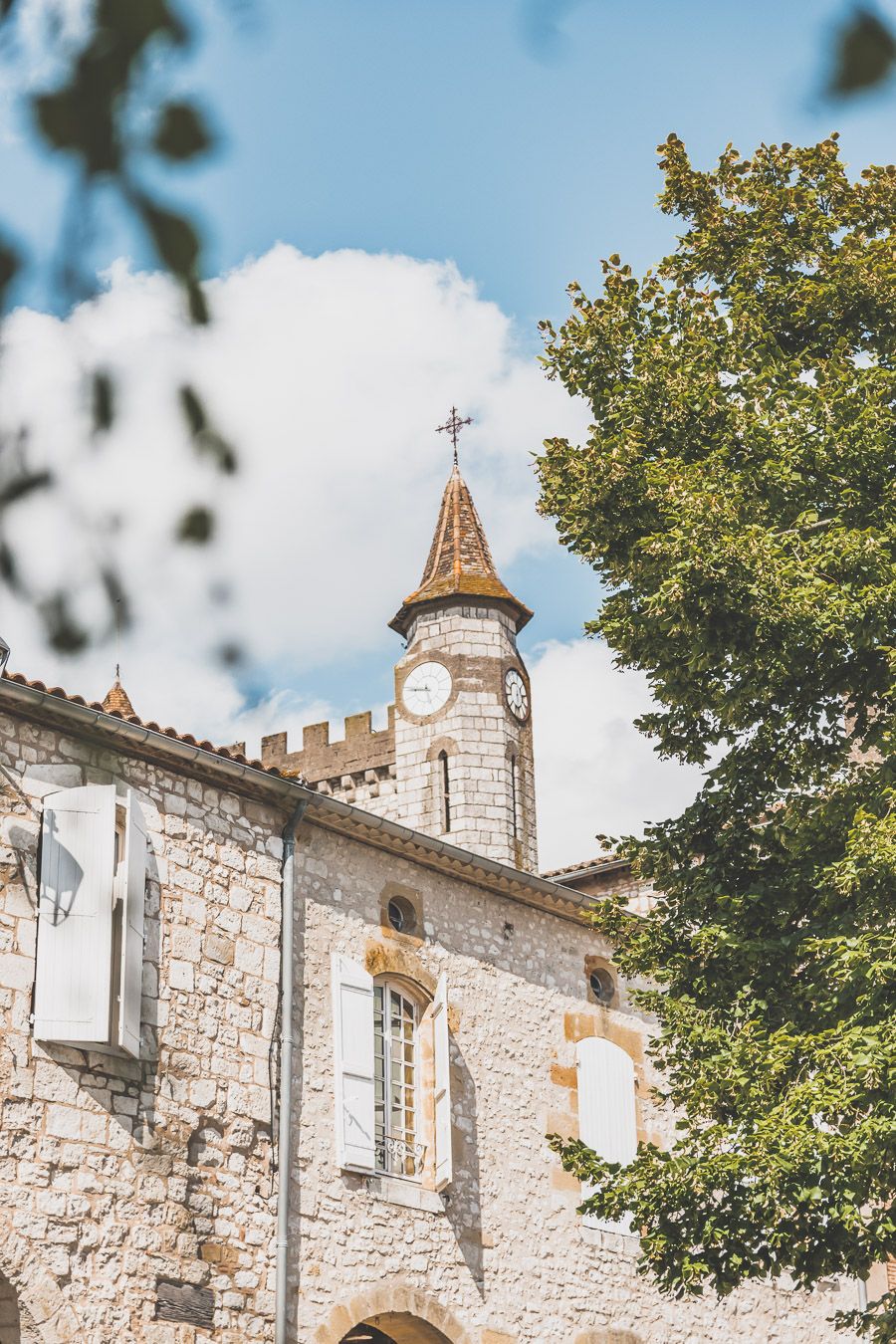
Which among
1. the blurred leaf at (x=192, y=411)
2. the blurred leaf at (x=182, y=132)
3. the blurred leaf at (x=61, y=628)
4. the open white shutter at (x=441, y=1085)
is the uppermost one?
the open white shutter at (x=441, y=1085)

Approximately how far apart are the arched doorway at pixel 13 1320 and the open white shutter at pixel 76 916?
4.92 feet

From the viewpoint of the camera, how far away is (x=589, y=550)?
1169 centimetres

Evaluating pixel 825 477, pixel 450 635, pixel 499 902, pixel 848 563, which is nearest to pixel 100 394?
pixel 848 563

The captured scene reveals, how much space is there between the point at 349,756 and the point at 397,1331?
55.3 ft

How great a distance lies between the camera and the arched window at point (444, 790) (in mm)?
25672

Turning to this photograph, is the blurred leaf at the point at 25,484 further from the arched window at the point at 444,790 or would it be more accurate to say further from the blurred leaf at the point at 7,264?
the arched window at the point at 444,790

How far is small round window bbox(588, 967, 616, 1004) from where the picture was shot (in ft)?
53.3

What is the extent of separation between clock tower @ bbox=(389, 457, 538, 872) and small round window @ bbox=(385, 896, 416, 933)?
34.5 ft

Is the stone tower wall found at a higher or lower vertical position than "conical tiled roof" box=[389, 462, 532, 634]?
lower

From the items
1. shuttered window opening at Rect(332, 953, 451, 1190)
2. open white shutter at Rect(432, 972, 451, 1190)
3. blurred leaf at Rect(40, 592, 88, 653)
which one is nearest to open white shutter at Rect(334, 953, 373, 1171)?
shuttered window opening at Rect(332, 953, 451, 1190)

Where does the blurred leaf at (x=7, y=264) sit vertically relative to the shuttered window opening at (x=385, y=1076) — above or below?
below

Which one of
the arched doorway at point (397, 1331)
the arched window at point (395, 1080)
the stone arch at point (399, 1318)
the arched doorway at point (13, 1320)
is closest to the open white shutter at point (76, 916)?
the arched doorway at point (13, 1320)

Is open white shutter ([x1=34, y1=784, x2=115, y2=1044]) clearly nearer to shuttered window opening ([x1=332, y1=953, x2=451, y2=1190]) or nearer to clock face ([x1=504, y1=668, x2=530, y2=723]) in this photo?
shuttered window opening ([x1=332, y1=953, x2=451, y2=1190])

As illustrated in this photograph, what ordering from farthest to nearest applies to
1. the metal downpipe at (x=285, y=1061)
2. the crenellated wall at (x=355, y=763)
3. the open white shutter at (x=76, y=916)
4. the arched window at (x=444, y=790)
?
the crenellated wall at (x=355, y=763) < the arched window at (x=444, y=790) < the metal downpipe at (x=285, y=1061) < the open white shutter at (x=76, y=916)
